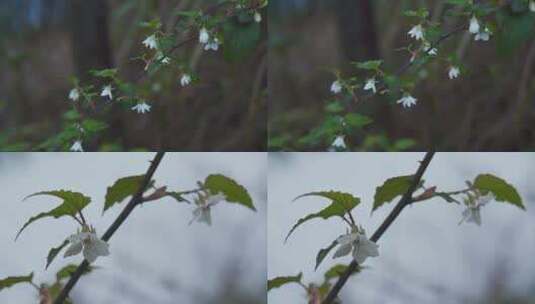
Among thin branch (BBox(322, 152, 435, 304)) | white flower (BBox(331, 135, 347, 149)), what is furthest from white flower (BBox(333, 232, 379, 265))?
white flower (BBox(331, 135, 347, 149))

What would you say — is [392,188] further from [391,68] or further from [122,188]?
[391,68]

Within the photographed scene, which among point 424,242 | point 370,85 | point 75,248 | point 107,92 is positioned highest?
point 370,85

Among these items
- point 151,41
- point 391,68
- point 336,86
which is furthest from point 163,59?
point 391,68

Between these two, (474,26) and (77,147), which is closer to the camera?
(474,26)

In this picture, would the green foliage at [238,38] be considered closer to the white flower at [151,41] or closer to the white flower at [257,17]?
the white flower at [257,17]

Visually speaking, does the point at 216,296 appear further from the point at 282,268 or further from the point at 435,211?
the point at 435,211

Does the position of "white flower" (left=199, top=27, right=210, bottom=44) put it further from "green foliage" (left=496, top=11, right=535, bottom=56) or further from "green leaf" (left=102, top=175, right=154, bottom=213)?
"green foliage" (left=496, top=11, right=535, bottom=56)

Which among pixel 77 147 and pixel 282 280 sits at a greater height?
pixel 77 147

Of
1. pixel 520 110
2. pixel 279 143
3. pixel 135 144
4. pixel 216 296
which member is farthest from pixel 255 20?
pixel 520 110
